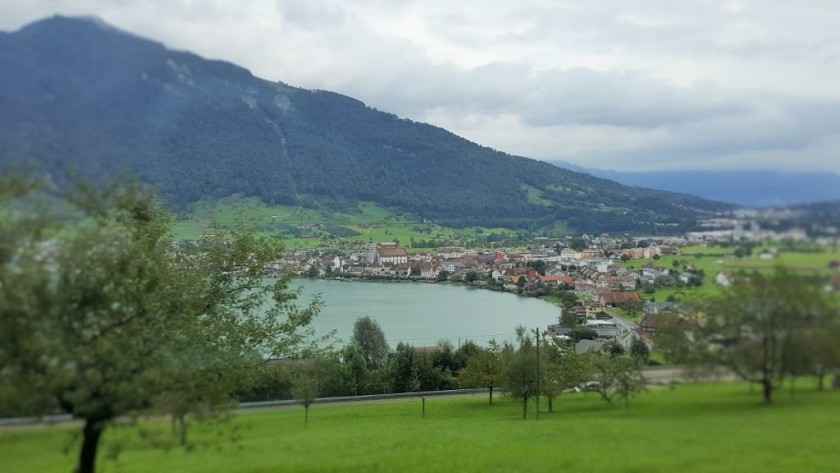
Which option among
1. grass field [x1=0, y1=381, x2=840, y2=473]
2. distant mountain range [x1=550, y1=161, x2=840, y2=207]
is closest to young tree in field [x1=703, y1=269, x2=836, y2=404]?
grass field [x1=0, y1=381, x2=840, y2=473]

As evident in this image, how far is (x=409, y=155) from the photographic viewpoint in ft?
367

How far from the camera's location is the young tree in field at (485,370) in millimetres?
23183

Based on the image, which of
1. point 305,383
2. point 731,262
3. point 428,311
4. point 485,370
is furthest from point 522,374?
point 428,311

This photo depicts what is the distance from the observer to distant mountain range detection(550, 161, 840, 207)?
8750mm


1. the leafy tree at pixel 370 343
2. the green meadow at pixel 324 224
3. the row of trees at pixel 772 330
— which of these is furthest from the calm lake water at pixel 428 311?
the row of trees at pixel 772 330

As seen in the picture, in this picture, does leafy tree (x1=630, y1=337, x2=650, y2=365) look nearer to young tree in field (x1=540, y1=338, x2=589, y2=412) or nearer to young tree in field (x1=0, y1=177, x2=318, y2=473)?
young tree in field (x1=0, y1=177, x2=318, y2=473)

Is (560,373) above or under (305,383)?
above

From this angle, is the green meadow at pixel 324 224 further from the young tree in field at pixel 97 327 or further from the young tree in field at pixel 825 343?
the young tree in field at pixel 825 343

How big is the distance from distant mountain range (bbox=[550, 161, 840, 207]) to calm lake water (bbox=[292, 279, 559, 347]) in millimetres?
24769

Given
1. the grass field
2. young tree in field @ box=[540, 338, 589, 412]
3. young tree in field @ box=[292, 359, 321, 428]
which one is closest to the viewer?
the grass field

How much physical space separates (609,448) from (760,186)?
455cm

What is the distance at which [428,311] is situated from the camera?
169 feet

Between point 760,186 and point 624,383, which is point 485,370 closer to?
point 624,383

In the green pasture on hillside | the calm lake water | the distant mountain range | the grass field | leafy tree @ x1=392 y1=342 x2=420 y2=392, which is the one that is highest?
the distant mountain range
